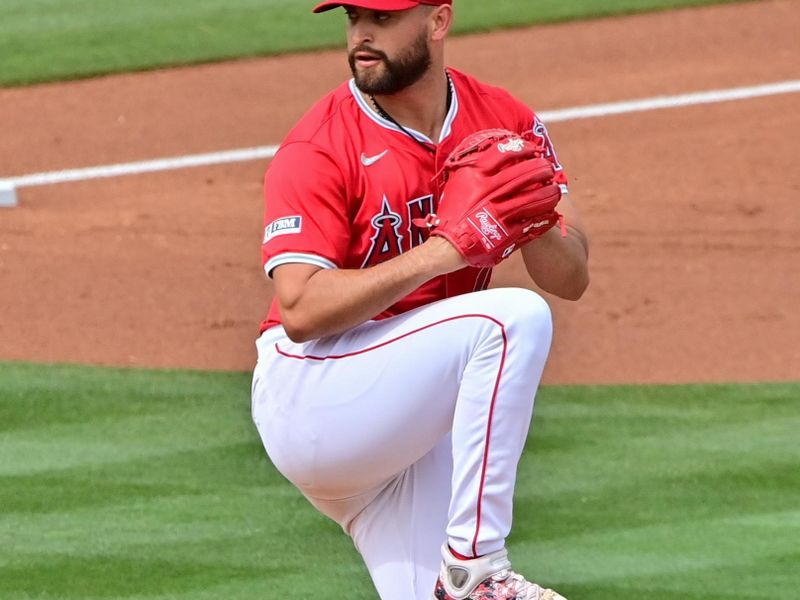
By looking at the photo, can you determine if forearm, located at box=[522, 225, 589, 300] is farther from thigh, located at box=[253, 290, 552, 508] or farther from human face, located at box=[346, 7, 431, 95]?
human face, located at box=[346, 7, 431, 95]

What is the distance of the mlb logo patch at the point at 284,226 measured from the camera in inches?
148

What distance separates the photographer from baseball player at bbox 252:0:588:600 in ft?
11.9

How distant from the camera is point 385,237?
12.9 ft

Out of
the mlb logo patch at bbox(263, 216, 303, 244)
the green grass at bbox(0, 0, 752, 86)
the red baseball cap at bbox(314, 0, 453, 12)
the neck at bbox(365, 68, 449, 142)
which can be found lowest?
the green grass at bbox(0, 0, 752, 86)

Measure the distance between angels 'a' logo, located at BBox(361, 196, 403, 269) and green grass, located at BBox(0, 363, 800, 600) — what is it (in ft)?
4.38

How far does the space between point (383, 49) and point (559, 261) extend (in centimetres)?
74

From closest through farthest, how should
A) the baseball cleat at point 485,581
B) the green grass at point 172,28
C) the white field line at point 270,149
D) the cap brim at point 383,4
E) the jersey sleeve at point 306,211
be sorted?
the baseball cleat at point 485,581 < the jersey sleeve at point 306,211 < the cap brim at point 383,4 < the white field line at point 270,149 < the green grass at point 172,28

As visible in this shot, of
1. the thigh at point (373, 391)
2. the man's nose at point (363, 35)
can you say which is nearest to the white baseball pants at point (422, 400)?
the thigh at point (373, 391)

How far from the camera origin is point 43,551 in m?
5.03

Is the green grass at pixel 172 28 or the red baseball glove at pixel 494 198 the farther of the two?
the green grass at pixel 172 28

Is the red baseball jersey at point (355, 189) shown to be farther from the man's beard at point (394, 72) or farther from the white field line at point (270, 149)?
the white field line at point (270, 149)

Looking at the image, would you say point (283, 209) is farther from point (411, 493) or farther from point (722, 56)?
point (722, 56)

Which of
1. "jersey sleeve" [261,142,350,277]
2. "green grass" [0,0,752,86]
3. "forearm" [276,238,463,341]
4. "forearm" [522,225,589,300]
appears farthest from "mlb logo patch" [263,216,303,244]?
"green grass" [0,0,752,86]

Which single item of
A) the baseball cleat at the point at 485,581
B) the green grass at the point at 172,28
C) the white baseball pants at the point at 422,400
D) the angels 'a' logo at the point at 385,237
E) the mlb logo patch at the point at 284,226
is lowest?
the green grass at the point at 172,28
